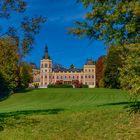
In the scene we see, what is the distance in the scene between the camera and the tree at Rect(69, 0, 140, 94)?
20672 millimetres

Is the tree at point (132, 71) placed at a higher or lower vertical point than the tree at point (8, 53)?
lower

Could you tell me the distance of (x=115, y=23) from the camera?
2206 cm

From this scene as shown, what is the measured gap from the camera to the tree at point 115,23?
20.7m

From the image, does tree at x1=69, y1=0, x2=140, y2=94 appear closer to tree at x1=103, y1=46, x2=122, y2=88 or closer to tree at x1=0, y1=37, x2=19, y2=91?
tree at x1=0, y1=37, x2=19, y2=91

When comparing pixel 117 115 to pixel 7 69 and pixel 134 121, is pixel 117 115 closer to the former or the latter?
pixel 134 121

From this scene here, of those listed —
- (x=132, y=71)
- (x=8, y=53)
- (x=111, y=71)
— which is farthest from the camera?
(x=111, y=71)

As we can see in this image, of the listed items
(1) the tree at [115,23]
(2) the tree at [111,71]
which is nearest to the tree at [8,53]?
(1) the tree at [115,23]

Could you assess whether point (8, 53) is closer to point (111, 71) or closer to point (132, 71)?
point (132, 71)

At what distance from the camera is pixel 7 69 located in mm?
24891

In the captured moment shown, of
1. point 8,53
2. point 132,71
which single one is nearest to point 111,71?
point 8,53

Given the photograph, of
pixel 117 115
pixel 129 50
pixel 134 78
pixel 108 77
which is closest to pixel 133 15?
pixel 129 50

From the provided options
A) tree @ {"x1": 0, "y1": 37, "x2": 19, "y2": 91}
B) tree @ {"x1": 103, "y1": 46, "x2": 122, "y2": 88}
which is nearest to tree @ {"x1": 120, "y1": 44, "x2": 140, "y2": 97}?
tree @ {"x1": 0, "y1": 37, "x2": 19, "y2": 91}

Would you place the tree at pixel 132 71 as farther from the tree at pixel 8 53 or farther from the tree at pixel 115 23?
the tree at pixel 8 53

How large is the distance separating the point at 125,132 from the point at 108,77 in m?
102
